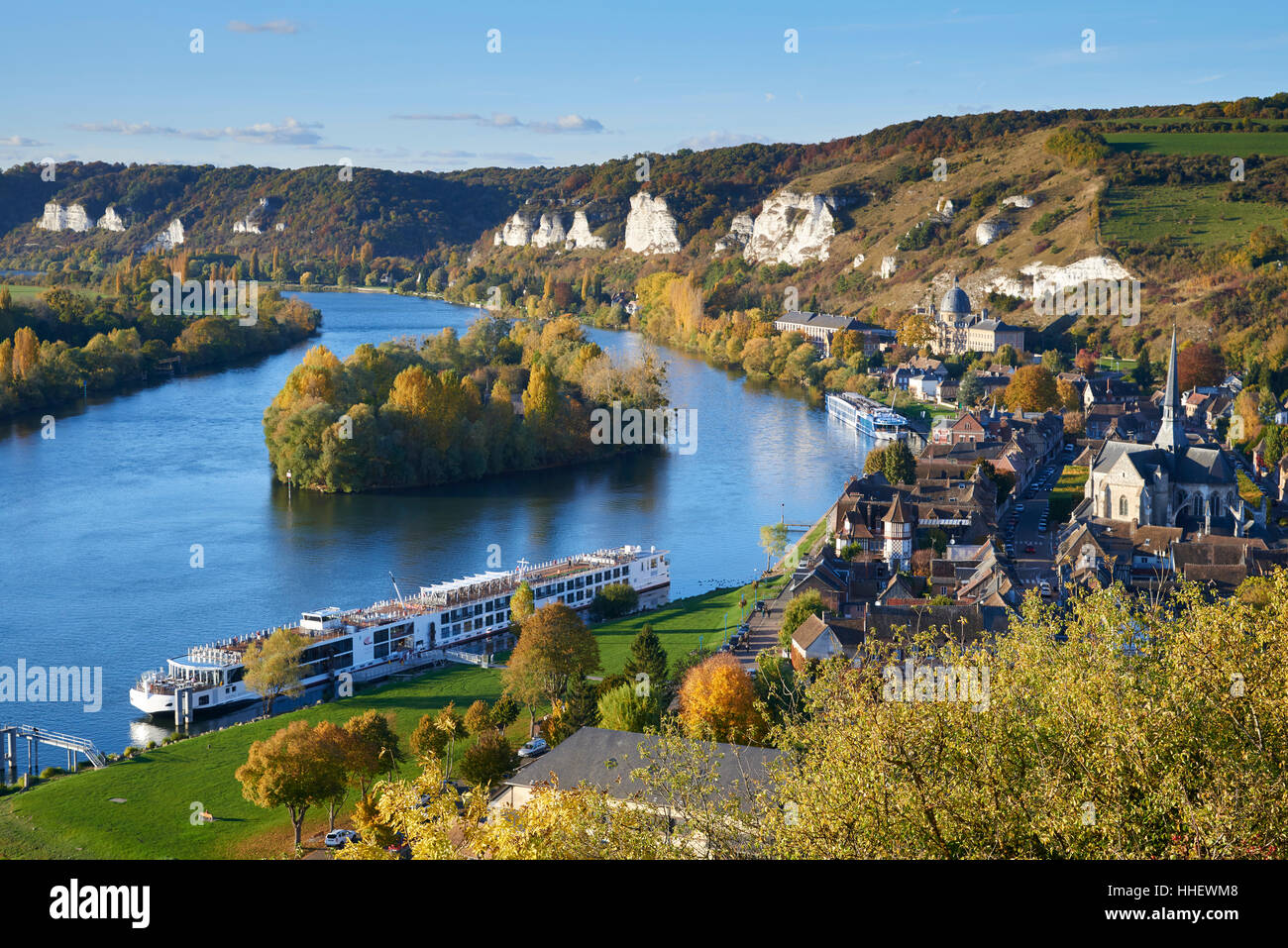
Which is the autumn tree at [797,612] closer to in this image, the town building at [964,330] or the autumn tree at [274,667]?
the autumn tree at [274,667]

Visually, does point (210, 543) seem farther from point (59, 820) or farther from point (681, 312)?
point (681, 312)

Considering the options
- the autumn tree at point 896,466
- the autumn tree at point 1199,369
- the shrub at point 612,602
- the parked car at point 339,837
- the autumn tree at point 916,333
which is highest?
the autumn tree at point 916,333

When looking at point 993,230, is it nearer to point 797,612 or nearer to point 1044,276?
point 1044,276

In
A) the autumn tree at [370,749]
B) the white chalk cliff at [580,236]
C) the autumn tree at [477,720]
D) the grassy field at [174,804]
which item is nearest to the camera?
the grassy field at [174,804]

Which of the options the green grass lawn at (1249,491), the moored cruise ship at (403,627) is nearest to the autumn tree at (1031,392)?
the green grass lawn at (1249,491)

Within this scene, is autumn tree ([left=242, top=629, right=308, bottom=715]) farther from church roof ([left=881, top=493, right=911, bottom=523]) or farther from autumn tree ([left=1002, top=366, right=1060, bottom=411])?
autumn tree ([left=1002, top=366, right=1060, bottom=411])
